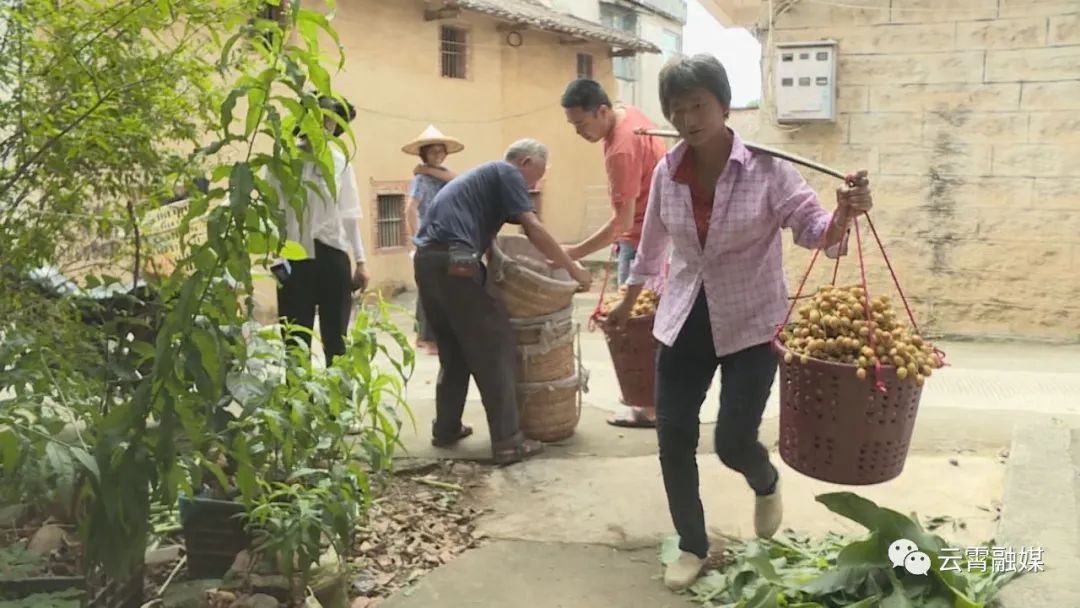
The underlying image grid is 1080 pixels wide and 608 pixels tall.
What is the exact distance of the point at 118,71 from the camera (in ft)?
8.29

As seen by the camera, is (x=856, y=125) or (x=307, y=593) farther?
(x=856, y=125)

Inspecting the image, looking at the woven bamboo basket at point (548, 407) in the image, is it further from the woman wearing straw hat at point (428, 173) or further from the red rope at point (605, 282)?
the woman wearing straw hat at point (428, 173)

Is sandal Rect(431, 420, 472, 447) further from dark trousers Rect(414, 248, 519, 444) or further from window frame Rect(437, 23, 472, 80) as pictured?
window frame Rect(437, 23, 472, 80)

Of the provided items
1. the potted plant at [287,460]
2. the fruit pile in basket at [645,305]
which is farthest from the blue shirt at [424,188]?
the potted plant at [287,460]

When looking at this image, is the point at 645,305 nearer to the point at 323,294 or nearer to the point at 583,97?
the point at 583,97

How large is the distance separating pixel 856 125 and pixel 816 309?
5852mm

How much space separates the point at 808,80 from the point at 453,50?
28.5ft

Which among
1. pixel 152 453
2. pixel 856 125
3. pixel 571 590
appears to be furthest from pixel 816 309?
pixel 856 125

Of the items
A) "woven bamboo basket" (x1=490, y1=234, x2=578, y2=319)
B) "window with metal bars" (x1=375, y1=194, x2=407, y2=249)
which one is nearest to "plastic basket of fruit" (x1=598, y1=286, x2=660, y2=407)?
"woven bamboo basket" (x1=490, y1=234, x2=578, y2=319)

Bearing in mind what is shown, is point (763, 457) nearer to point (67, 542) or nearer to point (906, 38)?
point (67, 542)

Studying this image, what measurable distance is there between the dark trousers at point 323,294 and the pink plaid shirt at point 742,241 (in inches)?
87.2

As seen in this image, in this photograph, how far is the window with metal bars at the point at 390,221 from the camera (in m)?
14.2

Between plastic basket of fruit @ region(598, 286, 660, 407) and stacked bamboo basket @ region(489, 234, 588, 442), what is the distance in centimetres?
30

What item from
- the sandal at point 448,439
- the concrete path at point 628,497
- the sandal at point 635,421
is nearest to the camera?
the concrete path at point 628,497
